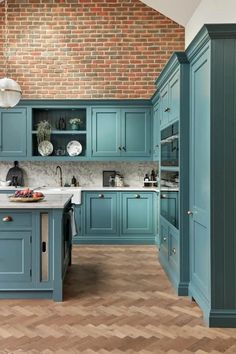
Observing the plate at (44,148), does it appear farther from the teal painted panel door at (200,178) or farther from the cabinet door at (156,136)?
the teal painted panel door at (200,178)

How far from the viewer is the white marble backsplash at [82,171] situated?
677 centimetres

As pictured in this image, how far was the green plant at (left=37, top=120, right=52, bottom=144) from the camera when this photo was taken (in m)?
6.34

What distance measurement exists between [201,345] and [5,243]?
77.9 inches

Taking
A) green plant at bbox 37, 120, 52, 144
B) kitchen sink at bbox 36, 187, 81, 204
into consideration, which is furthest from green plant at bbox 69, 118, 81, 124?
kitchen sink at bbox 36, 187, 81, 204

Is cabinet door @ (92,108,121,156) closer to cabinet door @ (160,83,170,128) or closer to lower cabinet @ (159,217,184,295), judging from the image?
cabinet door @ (160,83,170,128)

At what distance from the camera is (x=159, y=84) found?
16.3 feet

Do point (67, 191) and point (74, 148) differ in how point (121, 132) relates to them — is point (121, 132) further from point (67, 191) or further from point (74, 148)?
point (67, 191)

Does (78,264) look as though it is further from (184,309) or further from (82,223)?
(184,309)

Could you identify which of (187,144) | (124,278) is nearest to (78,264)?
(124,278)

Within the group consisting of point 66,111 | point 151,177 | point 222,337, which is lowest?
point 222,337

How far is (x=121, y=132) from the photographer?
6348 mm

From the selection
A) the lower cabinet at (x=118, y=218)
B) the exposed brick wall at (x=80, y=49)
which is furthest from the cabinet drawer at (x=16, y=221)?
the exposed brick wall at (x=80, y=49)

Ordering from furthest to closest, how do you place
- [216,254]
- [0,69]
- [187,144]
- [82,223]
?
[0,69], [82,223], [187,144], [216,254]

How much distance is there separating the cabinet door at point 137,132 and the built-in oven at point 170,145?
58.0 inches
